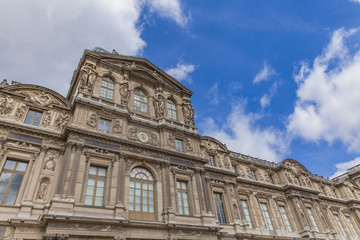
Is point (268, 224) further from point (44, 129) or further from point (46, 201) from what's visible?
point (44, 129)

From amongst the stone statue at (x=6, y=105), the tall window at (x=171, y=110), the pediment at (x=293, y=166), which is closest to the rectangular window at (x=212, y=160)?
the tall window at (x=171, y=110)

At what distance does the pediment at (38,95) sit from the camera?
17969mm

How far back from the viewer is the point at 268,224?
81.7 ft

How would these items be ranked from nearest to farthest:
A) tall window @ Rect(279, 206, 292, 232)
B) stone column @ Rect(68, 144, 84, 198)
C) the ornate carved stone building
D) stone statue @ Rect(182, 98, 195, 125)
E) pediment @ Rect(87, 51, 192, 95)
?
the ornate carved stone building, stone column @ Rect(68, 144, 84, 198), pediment @ Rect(87, 51, 192, 95), stone statue @ Rect(182, 98, 195, 125), tall window @ Rect(279, 206, 292, 232)

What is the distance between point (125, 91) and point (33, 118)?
760cm

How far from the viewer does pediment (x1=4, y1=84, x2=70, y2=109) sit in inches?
707

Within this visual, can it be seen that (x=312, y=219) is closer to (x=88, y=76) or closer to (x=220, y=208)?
(x=220, y=208)

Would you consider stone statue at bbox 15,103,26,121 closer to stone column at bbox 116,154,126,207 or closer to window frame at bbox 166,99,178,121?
stone column at bbox 116,154,126,207

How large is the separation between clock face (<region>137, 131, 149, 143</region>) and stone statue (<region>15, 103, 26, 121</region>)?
8.39 m

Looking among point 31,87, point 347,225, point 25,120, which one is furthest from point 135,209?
point 347,225

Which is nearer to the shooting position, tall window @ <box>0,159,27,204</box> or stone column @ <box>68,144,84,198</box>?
tall window @ <box>0,159,27,204</box>

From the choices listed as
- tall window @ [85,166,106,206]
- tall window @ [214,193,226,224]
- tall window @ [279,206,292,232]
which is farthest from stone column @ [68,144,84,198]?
tall window @ [279,206,292,232]

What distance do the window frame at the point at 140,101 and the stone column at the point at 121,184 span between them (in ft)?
20.1

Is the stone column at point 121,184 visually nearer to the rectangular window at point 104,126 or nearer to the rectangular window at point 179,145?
the rectangular window at point 104,126
